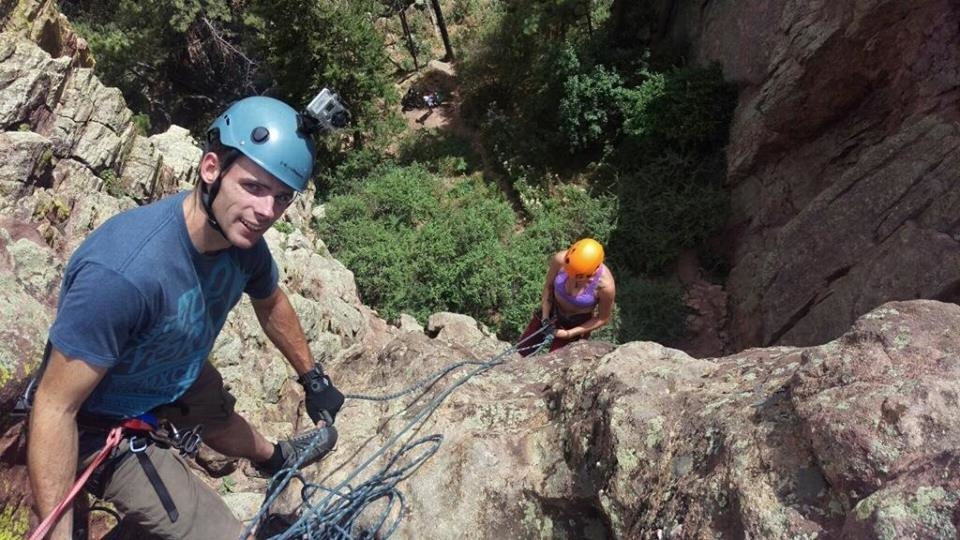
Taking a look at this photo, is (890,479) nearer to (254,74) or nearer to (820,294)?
(820,294)

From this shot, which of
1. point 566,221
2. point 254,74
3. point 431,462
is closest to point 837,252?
point 566,221

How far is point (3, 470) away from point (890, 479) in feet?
13.2

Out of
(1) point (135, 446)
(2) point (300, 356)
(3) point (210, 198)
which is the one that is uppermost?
(3) point (210, 198)

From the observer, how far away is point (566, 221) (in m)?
12.9

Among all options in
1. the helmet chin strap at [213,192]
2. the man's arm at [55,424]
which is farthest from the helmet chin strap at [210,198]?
the man's arm at [55,424]

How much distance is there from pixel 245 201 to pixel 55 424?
1.13 meters

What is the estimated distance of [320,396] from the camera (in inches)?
154

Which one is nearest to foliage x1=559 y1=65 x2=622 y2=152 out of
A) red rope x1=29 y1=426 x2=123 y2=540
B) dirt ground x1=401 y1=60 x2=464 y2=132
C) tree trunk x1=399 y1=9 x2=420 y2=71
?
dirt ground x1=401 y1=60 x2=464 y2=132

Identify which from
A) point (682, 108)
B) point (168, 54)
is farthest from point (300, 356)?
point (168, 54)

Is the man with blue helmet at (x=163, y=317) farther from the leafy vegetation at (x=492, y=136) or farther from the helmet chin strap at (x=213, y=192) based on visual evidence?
the leafy vegetation at (x=492, y=136)

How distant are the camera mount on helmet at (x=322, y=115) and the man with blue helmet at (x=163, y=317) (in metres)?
0.02

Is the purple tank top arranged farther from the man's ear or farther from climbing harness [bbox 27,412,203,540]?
the man's ear

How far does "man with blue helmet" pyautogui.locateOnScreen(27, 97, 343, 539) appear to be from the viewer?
248 cm

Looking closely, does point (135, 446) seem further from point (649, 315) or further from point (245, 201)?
point (649, 315)
